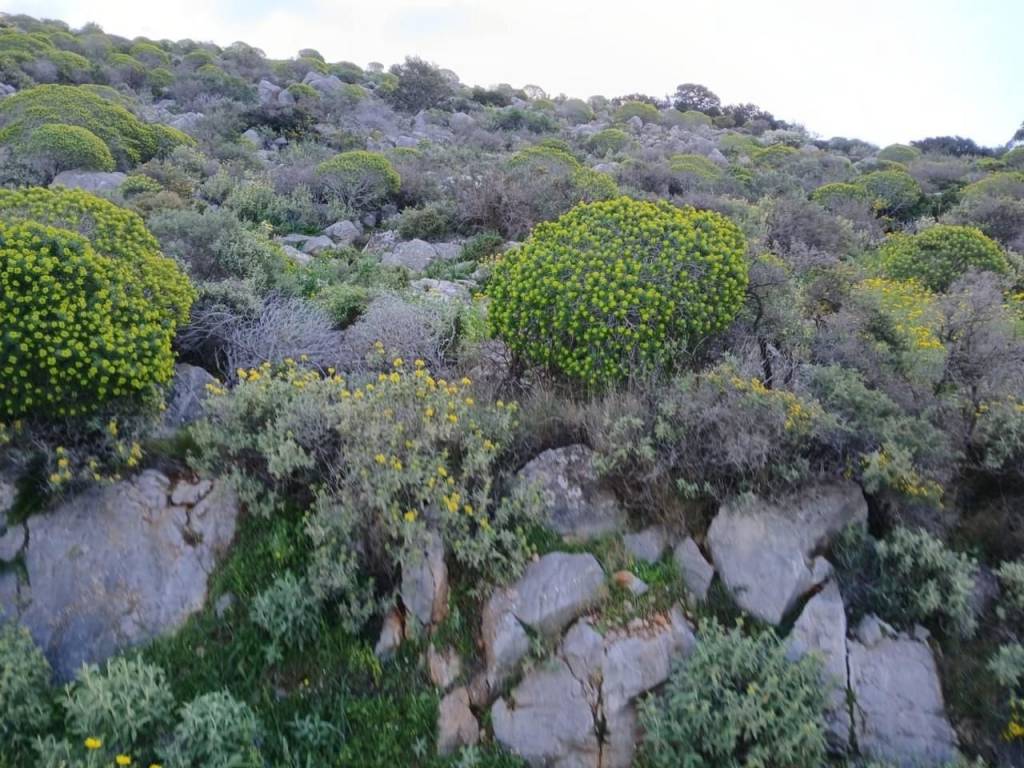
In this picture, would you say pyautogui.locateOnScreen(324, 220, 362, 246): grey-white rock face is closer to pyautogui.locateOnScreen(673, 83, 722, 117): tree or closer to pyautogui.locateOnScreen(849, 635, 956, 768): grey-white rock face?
pyautogui.locateOnScreen(849, 635, 956, 768): grey-white rock face

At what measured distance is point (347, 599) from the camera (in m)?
4.15

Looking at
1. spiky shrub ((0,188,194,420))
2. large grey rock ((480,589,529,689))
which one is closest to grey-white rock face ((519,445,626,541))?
large grey rock ((480,589,529,689))

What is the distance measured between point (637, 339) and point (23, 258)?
410 cm

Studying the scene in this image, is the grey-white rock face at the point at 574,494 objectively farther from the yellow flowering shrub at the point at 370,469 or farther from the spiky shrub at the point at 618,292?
the spiky shrub at the point at 618,292

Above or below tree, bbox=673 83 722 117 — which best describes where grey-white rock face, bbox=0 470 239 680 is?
below

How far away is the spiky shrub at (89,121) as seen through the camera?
13594 mm

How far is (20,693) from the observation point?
3637mm

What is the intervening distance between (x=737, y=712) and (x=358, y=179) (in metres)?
11.4

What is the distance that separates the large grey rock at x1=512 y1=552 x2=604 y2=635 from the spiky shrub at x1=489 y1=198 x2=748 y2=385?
157cm

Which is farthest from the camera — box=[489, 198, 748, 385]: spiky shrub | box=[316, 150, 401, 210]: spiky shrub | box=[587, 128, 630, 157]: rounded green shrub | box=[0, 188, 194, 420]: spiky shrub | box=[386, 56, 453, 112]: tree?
box=[386, 56, 453, 112]: tree

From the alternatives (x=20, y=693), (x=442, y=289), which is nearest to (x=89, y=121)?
(x=442, y=289)

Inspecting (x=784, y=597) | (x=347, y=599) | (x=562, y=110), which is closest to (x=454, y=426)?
(x=347, y=599)

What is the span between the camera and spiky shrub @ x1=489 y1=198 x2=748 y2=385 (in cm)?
533

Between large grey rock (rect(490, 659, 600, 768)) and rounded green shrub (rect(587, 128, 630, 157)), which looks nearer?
large grey rock (rect(490, 659, 600, 768))
